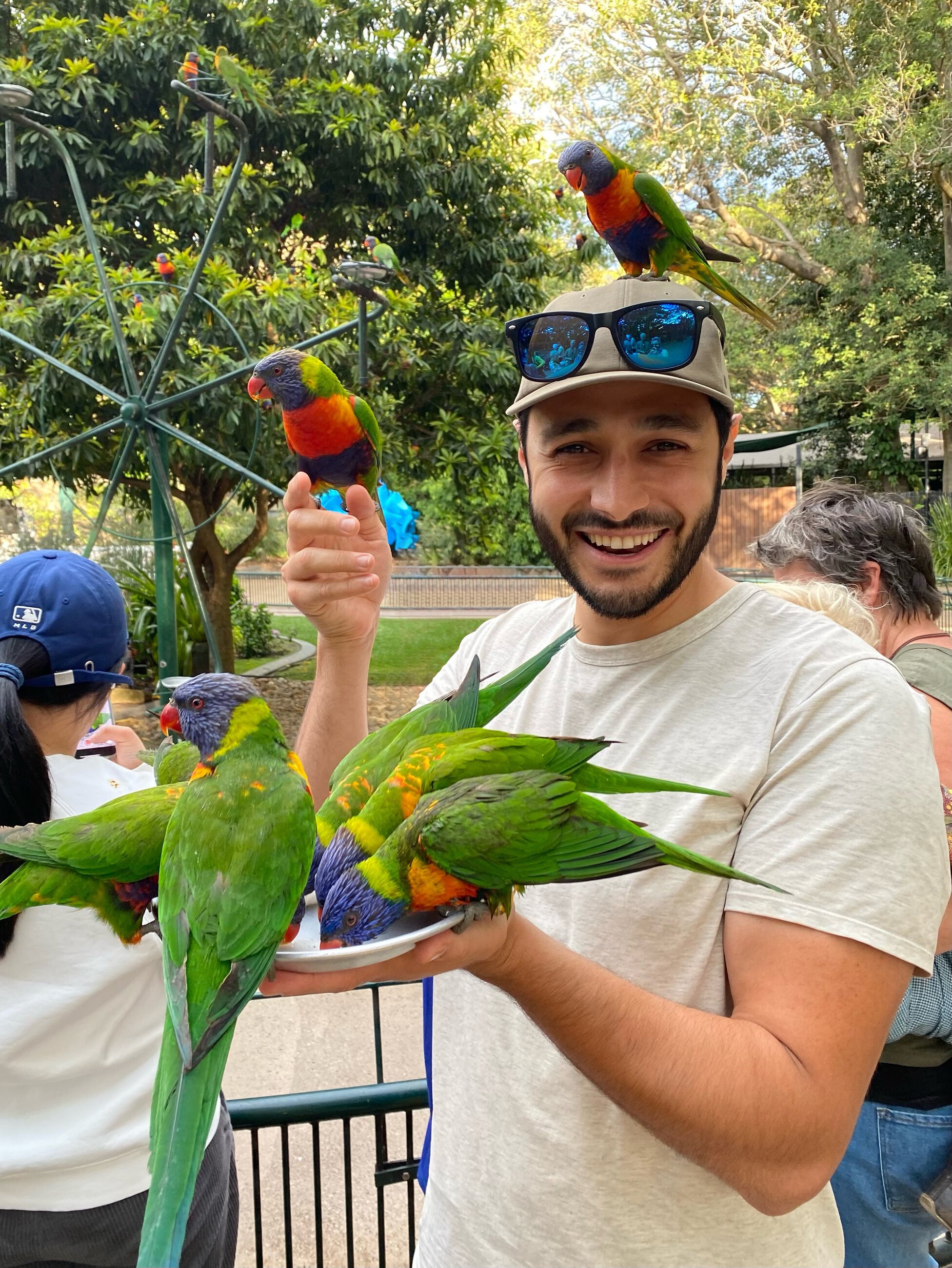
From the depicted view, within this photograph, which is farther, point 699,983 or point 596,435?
point 596,435

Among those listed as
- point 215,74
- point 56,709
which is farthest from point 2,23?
point 56,709

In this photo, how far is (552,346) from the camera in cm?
107

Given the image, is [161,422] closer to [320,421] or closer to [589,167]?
[320,421]

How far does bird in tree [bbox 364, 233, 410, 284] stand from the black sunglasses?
3.56 meters

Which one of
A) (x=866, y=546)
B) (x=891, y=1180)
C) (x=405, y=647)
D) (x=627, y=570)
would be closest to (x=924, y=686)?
(x=866, y=546)

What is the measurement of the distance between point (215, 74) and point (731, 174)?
11.0m

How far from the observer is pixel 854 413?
552 inches

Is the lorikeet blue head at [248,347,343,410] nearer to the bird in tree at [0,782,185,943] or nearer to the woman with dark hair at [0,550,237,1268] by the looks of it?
the woman with dark hair at [0,550,237,1268]

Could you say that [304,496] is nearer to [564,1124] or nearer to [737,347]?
[564,1124]

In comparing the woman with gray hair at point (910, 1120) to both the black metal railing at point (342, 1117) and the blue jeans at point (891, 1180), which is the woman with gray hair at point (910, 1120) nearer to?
the blue jeans at point (891, 1180)

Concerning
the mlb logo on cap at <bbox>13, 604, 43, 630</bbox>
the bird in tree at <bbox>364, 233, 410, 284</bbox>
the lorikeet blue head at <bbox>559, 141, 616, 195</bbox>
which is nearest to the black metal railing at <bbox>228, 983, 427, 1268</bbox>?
the mlb logo on cap at <bbox>13, 604, 43, 630</bbox>

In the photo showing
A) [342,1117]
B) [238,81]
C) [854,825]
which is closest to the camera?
[854,825]

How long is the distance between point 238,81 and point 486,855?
10.8 feet

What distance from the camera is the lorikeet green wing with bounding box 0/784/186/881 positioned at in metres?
0.78
